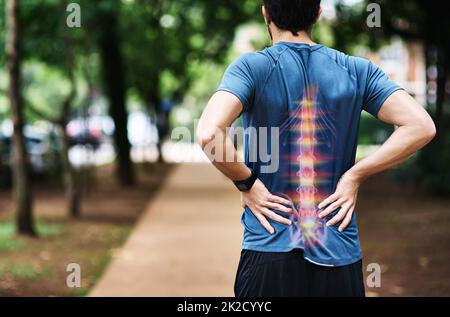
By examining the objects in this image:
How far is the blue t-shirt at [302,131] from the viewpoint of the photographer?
255 cm

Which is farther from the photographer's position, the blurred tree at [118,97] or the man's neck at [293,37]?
the blurred tree at [118,97]

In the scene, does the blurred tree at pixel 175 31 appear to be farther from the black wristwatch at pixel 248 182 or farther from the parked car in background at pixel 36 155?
the black wristwatch at pixel 248 182

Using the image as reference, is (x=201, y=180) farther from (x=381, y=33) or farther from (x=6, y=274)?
(x=6, y=274)

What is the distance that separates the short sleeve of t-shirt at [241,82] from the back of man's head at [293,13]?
232mm

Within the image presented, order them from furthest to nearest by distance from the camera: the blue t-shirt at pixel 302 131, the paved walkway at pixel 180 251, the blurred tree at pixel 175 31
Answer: the blurred tree at pixel 175 31 < the paved walkway at pixel 180 251 < the blue t-shirt at pixel 302 131

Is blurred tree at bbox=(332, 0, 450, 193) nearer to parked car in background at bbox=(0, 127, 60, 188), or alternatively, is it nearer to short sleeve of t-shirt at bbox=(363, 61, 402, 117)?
parked car in background at bbox=(0, 127, 60, 188)

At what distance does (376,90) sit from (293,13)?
0.38m

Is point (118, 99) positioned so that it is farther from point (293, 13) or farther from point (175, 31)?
point (293, 13)

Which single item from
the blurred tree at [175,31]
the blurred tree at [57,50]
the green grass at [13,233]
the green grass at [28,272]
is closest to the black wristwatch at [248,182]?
the green grass at [28,272]

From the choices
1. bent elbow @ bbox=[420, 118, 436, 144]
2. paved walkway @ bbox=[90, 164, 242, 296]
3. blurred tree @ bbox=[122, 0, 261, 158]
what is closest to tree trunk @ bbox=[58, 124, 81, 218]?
paved walkway @ bbox=[90, 164, 242, 296]

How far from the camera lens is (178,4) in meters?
13.8

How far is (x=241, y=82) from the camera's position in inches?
98.0
